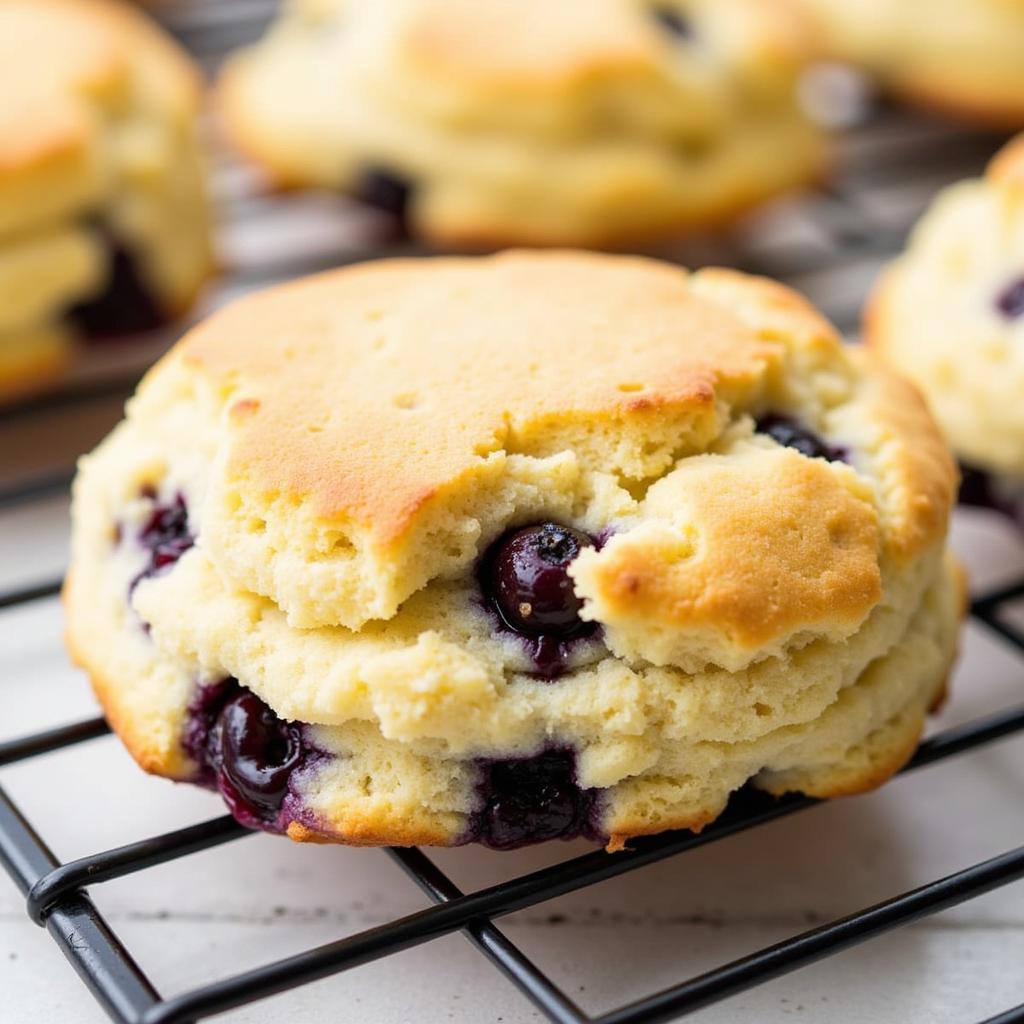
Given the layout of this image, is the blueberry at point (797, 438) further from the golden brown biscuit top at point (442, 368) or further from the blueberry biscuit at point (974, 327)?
the blueberry biscuit at point (974, 327)

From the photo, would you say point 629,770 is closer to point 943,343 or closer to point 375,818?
point 375,818

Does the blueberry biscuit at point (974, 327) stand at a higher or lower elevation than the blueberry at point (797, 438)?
lower

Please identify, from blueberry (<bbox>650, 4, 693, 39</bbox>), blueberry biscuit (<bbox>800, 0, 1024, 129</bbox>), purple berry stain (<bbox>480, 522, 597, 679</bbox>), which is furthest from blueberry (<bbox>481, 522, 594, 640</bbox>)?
blueberry biscuit (<bbox>800, 0, 1024, 129</bbox>)

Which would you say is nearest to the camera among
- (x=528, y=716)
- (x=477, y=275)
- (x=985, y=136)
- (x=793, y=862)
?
(x=528, y=716)

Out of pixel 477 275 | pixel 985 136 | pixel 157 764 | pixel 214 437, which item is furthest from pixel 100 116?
pixel 985 136

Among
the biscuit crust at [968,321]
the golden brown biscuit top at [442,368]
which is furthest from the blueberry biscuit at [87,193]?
the biscuit crust at [968,321]
